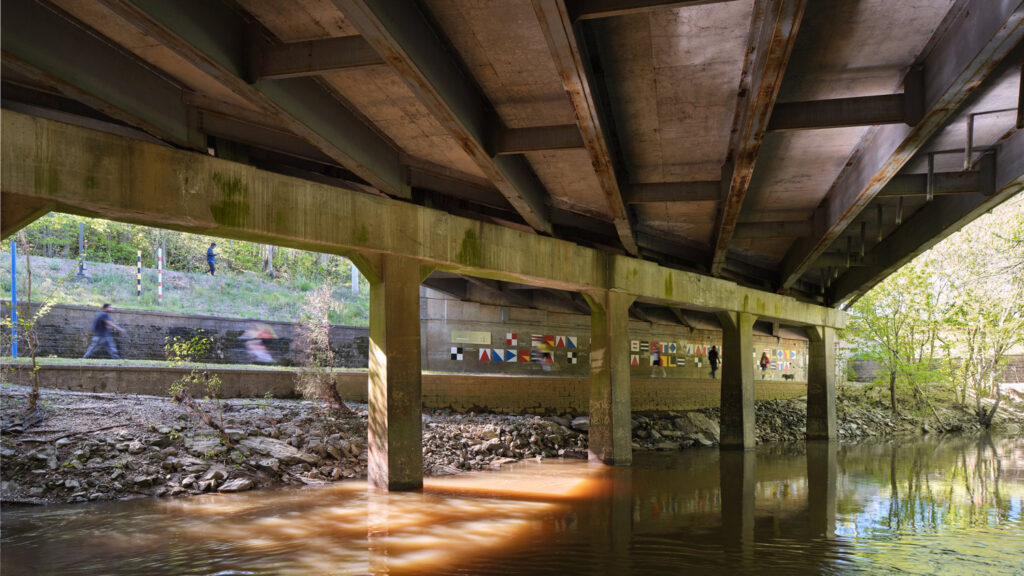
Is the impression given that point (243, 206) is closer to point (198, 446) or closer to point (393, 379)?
point (393, 379)

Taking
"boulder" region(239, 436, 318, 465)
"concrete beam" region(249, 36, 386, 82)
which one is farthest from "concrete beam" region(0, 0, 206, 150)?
"boulder" region(239, 436, 318, 465)

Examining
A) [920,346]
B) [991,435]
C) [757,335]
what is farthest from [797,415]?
[991,435]

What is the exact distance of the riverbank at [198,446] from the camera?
983cm

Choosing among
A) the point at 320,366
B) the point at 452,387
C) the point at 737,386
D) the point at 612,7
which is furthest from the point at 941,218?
the point at 320,366

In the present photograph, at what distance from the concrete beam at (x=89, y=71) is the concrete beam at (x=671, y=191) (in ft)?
24.5

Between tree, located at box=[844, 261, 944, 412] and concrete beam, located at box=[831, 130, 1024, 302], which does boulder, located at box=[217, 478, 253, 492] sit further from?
tree, located at box=[844, 261, 944, 412]

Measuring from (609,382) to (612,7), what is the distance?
1037cm

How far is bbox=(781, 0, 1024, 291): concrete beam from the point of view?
645 cm

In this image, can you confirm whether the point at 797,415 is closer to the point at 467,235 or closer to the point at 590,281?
the point at 590,281

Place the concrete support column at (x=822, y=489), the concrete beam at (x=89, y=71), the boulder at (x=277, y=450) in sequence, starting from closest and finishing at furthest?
the concrete beam at (x=89, y=71)
the concrete support column at (x=822, y=489)
the boulder at (x=277, y=450)

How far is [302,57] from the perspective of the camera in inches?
280

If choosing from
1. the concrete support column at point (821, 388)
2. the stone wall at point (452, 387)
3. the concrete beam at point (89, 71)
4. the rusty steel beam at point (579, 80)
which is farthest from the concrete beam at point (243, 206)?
the concrete support column at point (821, 388)

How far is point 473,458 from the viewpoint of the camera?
1427 cm

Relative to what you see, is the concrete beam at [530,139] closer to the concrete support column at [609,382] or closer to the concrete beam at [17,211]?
the concrete beam at [17,211]
